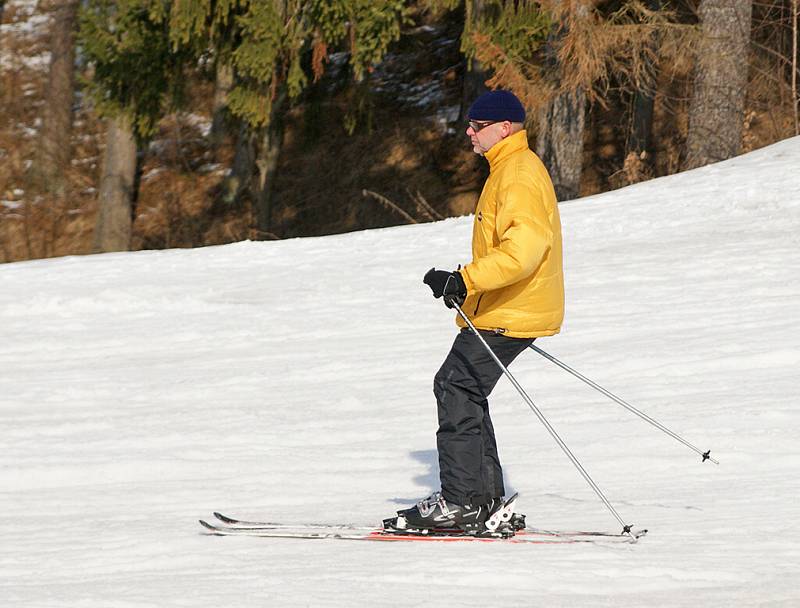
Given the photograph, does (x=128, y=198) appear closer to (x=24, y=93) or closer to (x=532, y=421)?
(x=24, y=93)

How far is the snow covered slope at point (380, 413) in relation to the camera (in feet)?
14.7

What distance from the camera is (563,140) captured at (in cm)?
1460

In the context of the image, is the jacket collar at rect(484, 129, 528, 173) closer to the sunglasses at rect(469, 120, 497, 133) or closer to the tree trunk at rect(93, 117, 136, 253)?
the sunglasses at rect(469, 120, 497, 133)

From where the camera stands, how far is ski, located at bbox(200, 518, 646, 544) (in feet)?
15.8

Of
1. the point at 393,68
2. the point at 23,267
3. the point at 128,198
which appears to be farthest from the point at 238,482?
the point at 393,68

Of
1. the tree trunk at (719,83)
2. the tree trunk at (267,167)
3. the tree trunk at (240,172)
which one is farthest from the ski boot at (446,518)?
the tree trunk at (240,172)

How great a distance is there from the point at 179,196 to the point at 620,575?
60.5 feet

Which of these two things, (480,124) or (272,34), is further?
(272,34)

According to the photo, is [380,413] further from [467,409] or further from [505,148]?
[505,148]

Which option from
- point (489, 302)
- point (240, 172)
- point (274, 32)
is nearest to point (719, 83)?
point (274, 32)

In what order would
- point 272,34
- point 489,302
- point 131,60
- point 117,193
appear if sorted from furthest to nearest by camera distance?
1. point 117,193
2. point 131,60
3. point 272,34
4. point 489,302

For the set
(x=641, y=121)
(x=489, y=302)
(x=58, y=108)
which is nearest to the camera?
(x=489, y=302)

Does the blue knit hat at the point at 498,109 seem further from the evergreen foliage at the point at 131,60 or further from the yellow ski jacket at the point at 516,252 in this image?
the evergreen foliage at the point at 131,60

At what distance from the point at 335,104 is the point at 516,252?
1750 cm
